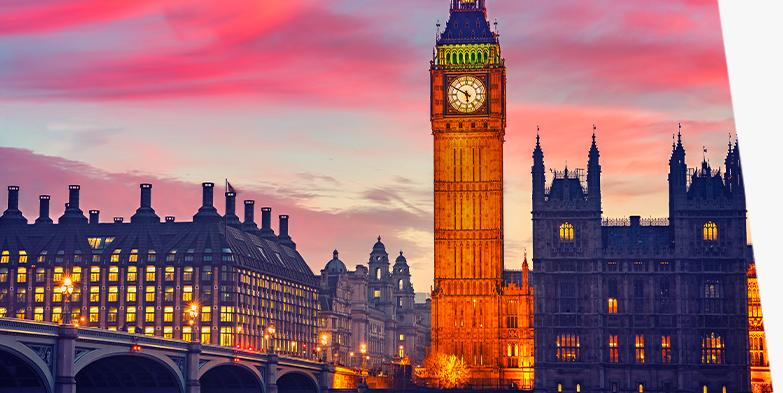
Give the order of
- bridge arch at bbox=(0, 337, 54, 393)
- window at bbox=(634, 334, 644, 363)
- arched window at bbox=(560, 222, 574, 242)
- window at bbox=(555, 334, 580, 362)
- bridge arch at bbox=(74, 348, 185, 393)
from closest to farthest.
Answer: bridge arch at bbox=(0, 337, 54, 393) < bridge arch at bbox=(74, 348, 185, 393) < window at bbox=(634, 334, 644, 363) < window at bbox=(555, 334, 580, 362) < arched window at bbox=(560, 222, 574, 242)

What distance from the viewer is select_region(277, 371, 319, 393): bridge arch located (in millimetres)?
156050

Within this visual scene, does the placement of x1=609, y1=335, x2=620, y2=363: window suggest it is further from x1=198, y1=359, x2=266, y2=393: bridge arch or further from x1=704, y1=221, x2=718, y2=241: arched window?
x1=198, y1=359, x2=266, y2=393: bridge arch

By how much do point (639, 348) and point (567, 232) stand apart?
50.4ft

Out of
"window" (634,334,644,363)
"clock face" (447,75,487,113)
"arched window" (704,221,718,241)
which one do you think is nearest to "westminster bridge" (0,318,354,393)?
"window" (634,334,644,363)

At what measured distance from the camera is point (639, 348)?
15088 centimetres

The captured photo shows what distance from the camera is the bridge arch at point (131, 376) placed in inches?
4075

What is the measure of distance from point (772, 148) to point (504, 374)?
169404mm

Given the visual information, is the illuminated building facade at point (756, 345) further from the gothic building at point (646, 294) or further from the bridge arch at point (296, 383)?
the bridge arch at point (296, 383)

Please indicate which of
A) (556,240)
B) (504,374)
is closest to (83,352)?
(556,240)

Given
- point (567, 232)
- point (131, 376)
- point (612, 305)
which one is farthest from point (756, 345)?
point (131, 376)

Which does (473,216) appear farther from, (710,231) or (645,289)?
(710,231)

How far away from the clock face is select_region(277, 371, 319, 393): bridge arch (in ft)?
154

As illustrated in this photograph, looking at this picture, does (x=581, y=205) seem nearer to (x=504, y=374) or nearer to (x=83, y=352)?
(x=504, y=374)

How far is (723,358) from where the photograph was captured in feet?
487
